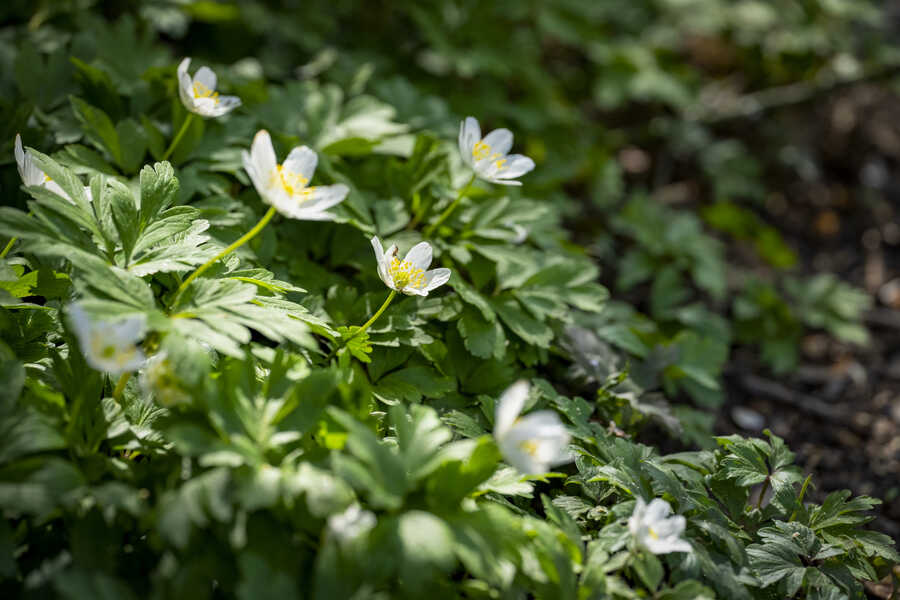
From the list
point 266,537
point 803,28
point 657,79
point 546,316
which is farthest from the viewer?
point 803,28

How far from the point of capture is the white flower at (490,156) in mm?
2375

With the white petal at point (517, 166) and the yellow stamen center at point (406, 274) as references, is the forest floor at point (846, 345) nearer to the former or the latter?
the white petal at point (517, 166)

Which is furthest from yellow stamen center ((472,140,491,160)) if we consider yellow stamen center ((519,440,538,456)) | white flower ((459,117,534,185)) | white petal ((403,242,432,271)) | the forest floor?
the forest floor

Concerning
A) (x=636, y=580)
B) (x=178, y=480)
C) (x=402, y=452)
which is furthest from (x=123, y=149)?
(x=636, y=580)

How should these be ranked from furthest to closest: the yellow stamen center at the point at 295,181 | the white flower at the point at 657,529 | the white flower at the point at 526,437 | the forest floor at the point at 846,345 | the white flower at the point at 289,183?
the forest floor at the point at 846,345, the yellow stamen center at the point at 295,181, the white flower at the point at 289,183, the white flower at the point at 657,529, the white flower at the point at 526,437

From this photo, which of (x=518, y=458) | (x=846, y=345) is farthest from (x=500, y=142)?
(x=846, y=345)

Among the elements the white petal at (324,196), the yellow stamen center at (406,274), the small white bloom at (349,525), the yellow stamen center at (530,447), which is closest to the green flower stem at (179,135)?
the white petal at (324,196)

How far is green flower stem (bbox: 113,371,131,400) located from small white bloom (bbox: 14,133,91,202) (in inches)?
22.3

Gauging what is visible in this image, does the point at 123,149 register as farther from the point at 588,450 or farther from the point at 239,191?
the point at 588,450

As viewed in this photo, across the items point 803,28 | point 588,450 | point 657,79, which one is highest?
point 803,28

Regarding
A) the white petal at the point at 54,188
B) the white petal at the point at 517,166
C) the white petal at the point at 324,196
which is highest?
the white petal at the point at 517,166

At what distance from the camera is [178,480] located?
173 centimetres

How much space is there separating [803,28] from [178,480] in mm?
5097

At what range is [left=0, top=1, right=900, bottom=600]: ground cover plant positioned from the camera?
1625 millimetres
